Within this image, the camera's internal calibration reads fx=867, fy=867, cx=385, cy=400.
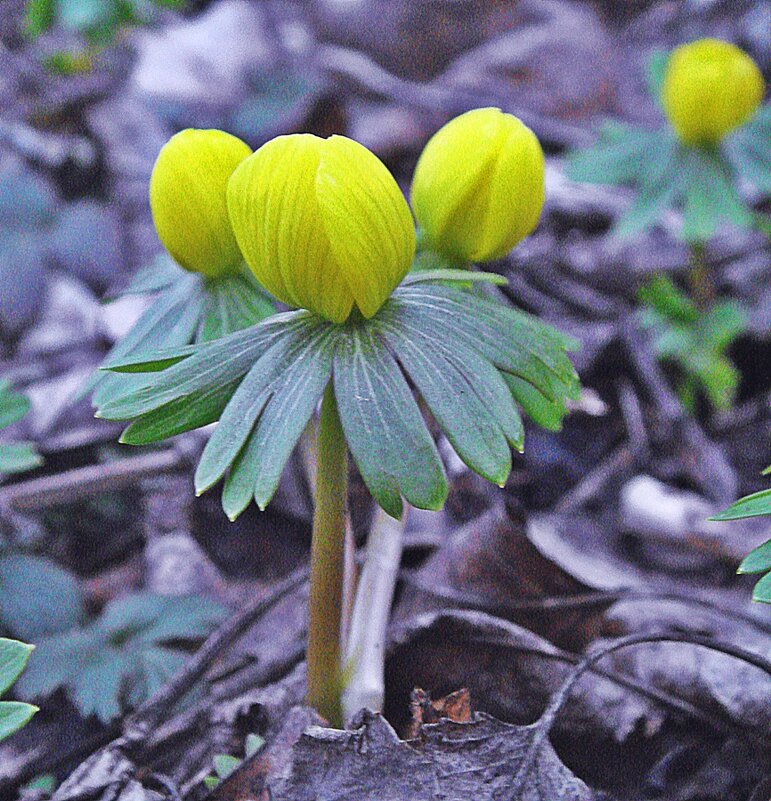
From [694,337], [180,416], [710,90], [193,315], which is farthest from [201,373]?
[710,90]

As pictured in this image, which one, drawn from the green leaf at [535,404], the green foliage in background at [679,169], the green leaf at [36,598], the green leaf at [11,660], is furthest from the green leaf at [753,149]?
the green leaf at [11,660]

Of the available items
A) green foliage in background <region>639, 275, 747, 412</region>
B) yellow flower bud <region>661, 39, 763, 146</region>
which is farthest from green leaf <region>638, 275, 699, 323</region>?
yellow flower bud <region>661, 39, 763, 146</region>

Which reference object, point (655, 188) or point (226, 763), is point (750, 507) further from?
point (655, 188)

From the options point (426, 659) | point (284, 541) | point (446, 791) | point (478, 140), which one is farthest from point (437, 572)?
point (478, 140)

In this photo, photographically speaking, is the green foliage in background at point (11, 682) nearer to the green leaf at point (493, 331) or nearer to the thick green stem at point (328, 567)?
the thick green stem at point (328, 567)

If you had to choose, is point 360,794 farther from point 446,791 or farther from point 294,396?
point 294,396

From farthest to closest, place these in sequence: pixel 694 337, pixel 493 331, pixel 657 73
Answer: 1. pixel 657 73
2. pixel 694 337
3. pixel 493 331
